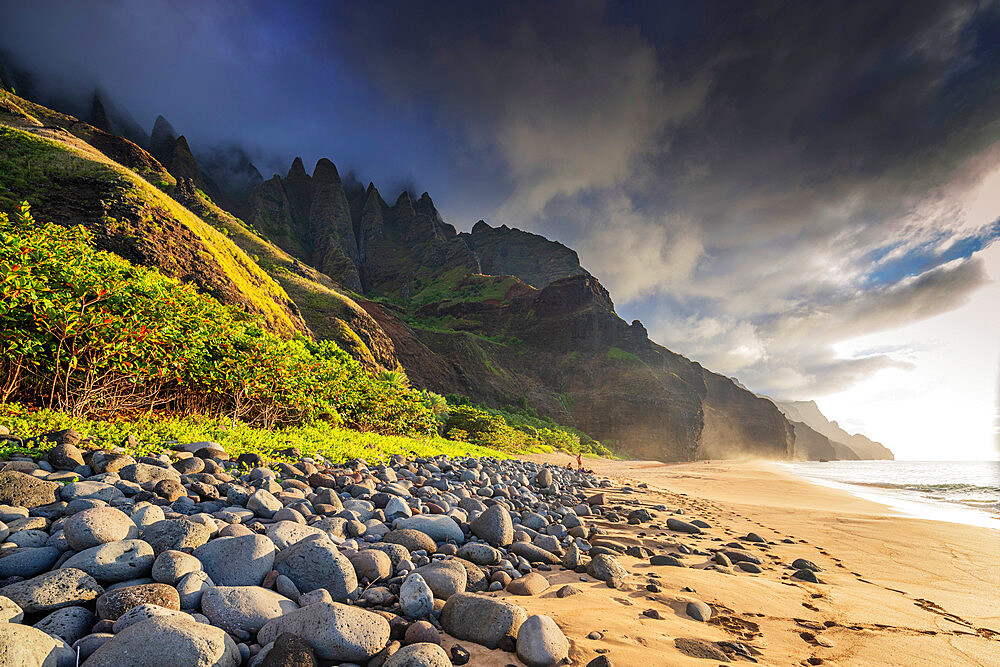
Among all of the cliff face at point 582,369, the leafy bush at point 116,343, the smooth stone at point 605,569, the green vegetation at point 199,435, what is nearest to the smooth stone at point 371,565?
the smooth stone at point 605,569

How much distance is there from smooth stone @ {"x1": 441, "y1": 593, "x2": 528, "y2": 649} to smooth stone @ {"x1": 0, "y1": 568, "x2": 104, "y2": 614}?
1757 mm

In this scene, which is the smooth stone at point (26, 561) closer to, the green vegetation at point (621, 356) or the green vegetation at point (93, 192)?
the green vegetation at point (93, 192)

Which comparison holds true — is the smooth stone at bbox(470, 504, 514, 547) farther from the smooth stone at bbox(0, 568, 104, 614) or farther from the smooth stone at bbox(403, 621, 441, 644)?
the smooth stone at bbox(0, 568, 104, 614)

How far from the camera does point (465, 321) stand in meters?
72.7

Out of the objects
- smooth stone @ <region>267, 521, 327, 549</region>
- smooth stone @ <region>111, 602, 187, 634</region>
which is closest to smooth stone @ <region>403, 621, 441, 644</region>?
smooth stone @ <region>111, 602, 187, 634</region>

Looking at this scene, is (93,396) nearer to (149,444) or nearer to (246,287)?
(149,444)

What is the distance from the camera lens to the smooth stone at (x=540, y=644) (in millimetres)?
1992

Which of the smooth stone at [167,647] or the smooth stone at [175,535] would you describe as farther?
the smooth stone at [175,535]

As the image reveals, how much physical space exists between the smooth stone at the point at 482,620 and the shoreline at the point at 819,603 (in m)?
0.37

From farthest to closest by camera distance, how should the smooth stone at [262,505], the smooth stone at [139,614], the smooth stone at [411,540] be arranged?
the smooth stone at [262,505] < the smooth stone at [411,540] < the smooth stone at [139,614]

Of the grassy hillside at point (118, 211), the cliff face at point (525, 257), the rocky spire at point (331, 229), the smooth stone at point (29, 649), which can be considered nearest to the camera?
the smooth stone at point (29, 649)

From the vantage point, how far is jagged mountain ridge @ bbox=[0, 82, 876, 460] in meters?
31.1

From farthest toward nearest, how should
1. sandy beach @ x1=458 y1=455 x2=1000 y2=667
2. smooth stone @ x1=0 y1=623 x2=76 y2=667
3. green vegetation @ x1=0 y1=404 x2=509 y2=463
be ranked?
1. green vegetation @ x1=0 y1=404 x2=509 y2=463
2. sandy beach @ x1=458 y1=455 x2=1000 y2=667
3. smooth stone @ x1=0 y1=623 x2=76 y2=667

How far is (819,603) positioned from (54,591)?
16.3 feet
